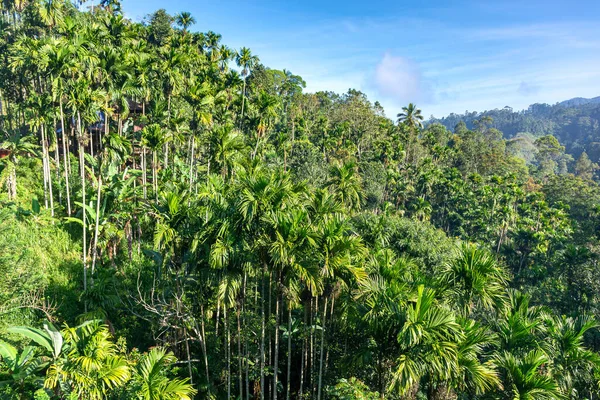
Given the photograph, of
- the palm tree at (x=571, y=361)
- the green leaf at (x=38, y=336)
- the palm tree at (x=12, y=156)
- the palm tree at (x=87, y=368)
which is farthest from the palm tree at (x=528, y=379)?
the palm tree at (x=12, y=156)

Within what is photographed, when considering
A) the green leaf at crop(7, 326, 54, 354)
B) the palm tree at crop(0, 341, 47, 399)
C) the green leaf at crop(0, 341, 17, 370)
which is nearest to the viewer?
the green leaf at crop(7, 326, 54, 354)

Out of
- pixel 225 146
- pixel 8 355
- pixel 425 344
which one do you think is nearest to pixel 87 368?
pixel 8 355

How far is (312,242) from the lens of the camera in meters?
10.0

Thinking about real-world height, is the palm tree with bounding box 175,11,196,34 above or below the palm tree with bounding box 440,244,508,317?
above

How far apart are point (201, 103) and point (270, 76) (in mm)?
35115

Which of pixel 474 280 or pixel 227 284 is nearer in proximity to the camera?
pixel 474 280

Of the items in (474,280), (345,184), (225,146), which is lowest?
(474,280)

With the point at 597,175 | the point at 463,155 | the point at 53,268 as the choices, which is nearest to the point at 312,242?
the point at 53,268

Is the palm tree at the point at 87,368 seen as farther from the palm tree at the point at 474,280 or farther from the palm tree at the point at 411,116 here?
the palm tree at the point at 411,116

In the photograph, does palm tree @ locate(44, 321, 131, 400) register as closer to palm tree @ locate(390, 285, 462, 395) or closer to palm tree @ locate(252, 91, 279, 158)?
palm tree @ locate(390, 285, 462, 395)

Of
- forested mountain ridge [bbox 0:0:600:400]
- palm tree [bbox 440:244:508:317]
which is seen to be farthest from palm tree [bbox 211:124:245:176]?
palm tree [bbox 440:244:508:317]

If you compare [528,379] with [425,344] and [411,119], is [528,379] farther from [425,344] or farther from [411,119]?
[411,119]

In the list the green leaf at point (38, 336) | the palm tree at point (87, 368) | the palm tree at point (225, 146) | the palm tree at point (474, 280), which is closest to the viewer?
the palm tree at point (87, 368)

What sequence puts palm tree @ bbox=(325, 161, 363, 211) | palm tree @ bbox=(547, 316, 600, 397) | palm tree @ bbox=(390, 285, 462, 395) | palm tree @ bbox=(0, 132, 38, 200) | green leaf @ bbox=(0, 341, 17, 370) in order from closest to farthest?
palm tree @ bbox=(390, 285, 462, 395) → green leaf @ bbox=(0, 341, 17, 370) → palm tree @ bbox=(547, 316, 600, 397) → palm tree @ bbox=(325, 161, 363, 211) → palm tree @ bbox=(0, 132, 38, 200)
